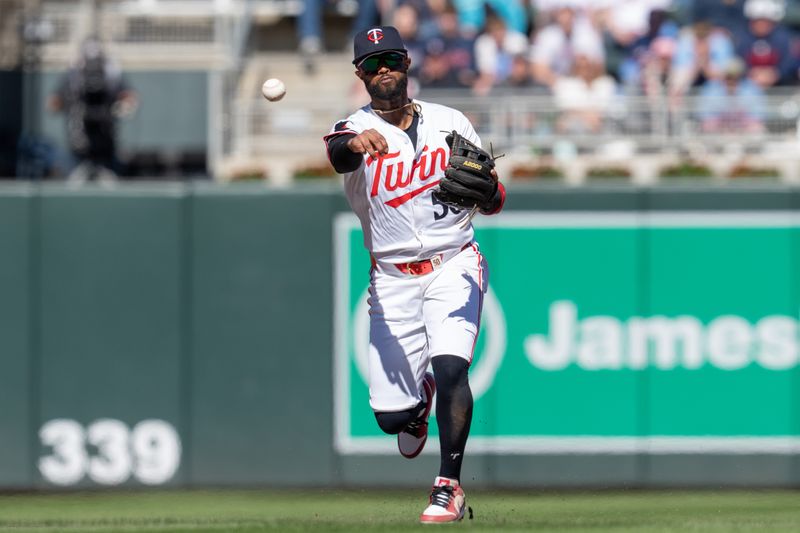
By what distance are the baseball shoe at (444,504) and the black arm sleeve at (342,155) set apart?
1441mm

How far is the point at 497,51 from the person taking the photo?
13.7 meters

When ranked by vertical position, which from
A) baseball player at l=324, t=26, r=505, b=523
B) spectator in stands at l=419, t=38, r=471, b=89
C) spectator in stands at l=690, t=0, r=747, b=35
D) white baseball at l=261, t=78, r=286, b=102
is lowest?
baseball player at l=324, t=26, r=505, b=523

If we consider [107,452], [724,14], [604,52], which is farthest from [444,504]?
[724,14]

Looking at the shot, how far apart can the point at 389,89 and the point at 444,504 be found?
188 cm

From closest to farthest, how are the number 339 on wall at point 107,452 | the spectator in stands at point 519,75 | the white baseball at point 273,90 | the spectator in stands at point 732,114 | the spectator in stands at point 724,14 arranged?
the white baseball at point 273,90
the number 339 on wall at point 107,452
the spectator in stands at point 732,114
the spectator in stands at point 519,75
the spectator in stands at point 724,14

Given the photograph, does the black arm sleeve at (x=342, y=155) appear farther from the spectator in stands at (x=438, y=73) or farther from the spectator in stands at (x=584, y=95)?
the spectator in stands at (x=438, y=73)

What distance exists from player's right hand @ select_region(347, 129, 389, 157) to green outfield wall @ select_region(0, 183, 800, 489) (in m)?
3.42

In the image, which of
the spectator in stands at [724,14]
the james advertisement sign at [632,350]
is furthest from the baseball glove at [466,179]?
the spectator in stands at [724,14]

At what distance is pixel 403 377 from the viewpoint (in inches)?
284

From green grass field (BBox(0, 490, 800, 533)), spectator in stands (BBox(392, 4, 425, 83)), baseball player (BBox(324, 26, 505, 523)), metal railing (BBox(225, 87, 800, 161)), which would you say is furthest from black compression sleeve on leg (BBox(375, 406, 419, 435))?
spectator in stands (BBox(392, 4, 425, 83))

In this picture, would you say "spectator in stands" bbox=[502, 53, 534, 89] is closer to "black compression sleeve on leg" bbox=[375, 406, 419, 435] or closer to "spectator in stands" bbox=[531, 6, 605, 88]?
"spectator in stands" bbox=[531, 6, 605, 88]

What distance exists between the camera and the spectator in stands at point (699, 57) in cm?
1315

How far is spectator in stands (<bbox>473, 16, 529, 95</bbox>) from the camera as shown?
13.6m

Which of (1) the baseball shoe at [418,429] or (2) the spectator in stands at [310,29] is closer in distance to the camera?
(1) the baseball shoe at [418,429]
